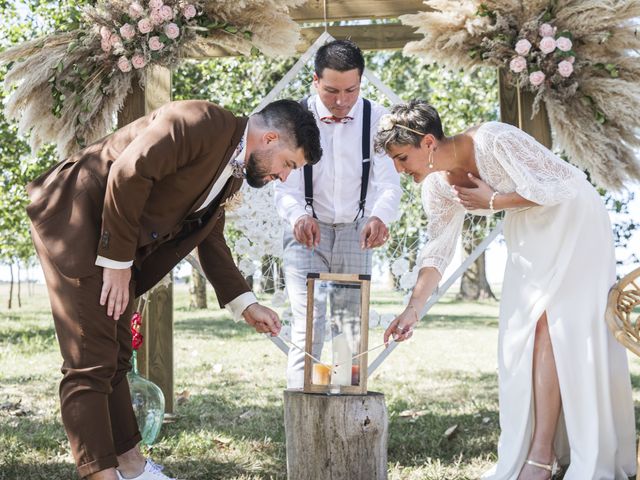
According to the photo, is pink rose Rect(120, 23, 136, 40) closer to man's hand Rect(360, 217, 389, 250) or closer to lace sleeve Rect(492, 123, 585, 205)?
man's hand Rect(360, 217, 389, 250)

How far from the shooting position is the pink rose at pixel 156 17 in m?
4.62

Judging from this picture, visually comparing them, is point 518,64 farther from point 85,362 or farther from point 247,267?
point 85,362

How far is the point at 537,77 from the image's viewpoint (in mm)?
4680

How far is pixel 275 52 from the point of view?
482 cm

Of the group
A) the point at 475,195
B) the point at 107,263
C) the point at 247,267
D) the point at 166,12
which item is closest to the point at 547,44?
the point at 475,195

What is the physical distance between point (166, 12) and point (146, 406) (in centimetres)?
217

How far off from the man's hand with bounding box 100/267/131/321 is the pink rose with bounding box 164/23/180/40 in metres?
1.96

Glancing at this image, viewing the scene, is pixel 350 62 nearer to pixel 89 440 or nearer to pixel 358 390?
pixel 358 390

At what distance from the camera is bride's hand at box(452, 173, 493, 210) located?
3619 millimetres

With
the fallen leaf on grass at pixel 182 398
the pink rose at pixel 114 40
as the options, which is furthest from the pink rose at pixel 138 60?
the fallen leaf on grass at pixel 182 398

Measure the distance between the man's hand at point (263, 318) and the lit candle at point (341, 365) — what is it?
0.93 ft

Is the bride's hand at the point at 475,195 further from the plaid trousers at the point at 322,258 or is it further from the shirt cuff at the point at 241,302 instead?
the shirt cuff at the point at 241,302

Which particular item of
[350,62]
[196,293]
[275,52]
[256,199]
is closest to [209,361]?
[256,199]

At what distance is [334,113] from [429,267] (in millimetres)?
945
